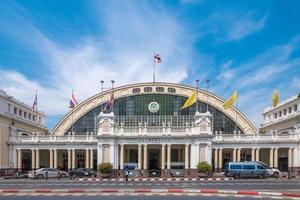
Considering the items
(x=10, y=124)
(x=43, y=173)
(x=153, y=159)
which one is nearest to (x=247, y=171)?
(x=153, y=159)

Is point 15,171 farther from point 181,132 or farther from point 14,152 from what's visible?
point 181,132

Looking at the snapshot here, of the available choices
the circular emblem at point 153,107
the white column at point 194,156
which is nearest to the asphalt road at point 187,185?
the white column at point 194,156

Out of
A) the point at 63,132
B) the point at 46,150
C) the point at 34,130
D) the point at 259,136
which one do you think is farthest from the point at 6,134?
the point at 259,136

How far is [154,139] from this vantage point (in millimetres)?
66875

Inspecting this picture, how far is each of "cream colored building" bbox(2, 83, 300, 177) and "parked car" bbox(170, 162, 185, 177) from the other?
10.1 inches

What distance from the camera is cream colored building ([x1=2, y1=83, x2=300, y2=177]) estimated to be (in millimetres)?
65250

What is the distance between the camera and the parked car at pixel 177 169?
207 ft

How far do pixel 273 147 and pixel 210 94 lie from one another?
87.7 feet

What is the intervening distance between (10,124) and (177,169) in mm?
34430

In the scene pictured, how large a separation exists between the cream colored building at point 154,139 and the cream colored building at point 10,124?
143 centimetres

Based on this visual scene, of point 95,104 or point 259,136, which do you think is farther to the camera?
point 95,104

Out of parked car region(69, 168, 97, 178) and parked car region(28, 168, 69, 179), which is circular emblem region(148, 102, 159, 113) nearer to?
parked car region(69, 168, 97, 178)

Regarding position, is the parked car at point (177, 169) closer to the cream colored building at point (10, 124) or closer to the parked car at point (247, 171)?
the parked car at point (247, 171)

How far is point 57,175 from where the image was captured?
62250 mm
